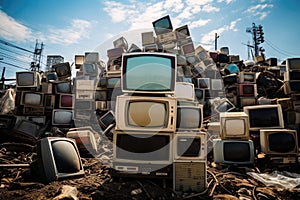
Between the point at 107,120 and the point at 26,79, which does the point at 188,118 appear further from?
the point at 26,79

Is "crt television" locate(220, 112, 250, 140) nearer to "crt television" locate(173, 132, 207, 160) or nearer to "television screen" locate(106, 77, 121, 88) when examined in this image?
"crt television" locate(173, 132, 207, 160)

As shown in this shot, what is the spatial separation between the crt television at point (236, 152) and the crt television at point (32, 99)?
463 cm

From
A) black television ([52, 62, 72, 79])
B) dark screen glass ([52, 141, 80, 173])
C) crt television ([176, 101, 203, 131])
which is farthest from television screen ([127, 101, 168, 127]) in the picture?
black television ([52, 62, 72, 79])

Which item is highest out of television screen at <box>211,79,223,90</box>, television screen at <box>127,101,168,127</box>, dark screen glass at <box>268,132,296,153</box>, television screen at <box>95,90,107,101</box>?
television screen at <box>211,79,223,90</box>

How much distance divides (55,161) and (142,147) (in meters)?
0.98

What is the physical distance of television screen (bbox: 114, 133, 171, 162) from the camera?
2.44m

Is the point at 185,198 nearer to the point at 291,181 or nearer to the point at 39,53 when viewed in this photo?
the point at 291,181

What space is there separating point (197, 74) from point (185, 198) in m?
6.59

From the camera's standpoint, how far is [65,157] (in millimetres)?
2559

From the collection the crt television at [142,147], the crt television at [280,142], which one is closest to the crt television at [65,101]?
the crt television at [142,147]

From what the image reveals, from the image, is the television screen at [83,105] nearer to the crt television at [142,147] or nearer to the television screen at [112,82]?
the television screen at [112,82]

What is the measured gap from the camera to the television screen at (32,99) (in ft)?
18.3

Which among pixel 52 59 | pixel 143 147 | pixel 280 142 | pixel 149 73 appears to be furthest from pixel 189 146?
pixel 52 59

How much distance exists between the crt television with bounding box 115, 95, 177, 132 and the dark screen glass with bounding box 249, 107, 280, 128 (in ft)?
7.91
